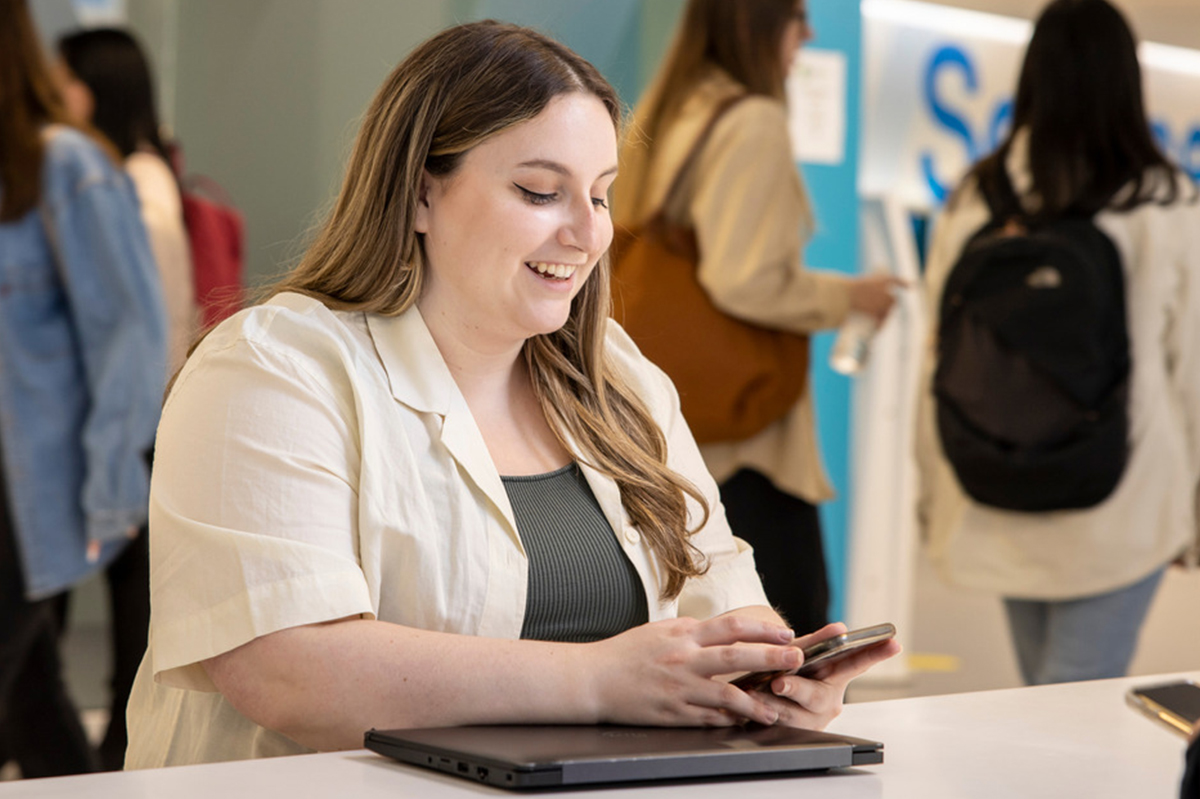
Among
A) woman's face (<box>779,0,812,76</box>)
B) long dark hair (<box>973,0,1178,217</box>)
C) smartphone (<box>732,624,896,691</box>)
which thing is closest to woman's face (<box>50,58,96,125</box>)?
woman's face (<box>779,0,812,76</box>)

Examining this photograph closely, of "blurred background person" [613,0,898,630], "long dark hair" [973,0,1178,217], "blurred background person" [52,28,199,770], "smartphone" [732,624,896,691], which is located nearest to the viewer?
"smartphone" [732,624,896,691]

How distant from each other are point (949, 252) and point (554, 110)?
5.53 ft

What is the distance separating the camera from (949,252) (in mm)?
2930

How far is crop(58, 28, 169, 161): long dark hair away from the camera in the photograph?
315cm

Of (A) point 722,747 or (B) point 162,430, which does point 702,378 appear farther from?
(A) point 722,747

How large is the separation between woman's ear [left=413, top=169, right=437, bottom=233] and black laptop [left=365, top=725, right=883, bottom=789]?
584mm

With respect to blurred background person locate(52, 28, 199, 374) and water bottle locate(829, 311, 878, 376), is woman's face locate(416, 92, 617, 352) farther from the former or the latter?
blurred background person locate(52, 28, 199, 374)

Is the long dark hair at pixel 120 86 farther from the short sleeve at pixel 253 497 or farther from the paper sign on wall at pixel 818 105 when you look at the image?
the short sleeve at pixel 253 497

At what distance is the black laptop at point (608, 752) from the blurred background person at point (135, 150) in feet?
7.06

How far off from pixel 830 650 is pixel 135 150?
96.9 inches

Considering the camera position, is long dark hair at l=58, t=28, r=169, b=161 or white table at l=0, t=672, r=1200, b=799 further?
long dark hair at l=58, t=28, r=169, b=161

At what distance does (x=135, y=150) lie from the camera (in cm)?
314

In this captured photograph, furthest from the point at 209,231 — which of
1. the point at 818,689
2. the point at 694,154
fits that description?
the point at 818,689

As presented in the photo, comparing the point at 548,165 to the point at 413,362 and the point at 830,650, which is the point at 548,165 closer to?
the point at 413,362
